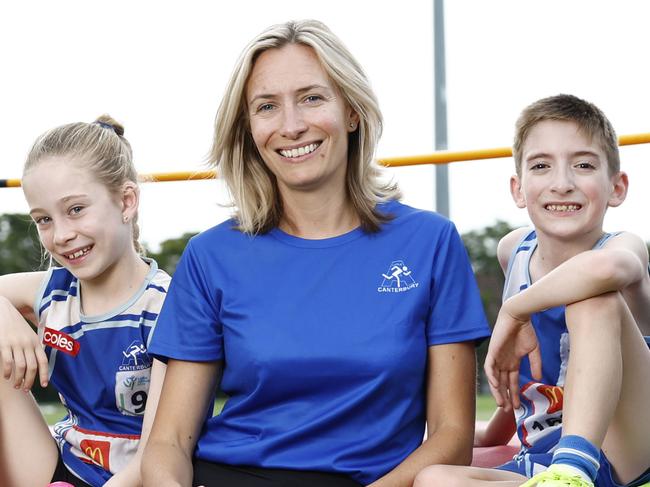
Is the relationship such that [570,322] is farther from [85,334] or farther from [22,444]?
[22,444]

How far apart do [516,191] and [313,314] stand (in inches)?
24.1

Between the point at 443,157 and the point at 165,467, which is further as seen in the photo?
the point at 443,157

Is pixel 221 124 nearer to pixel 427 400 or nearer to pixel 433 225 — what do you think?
pixel 433 225

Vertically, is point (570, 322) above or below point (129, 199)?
below

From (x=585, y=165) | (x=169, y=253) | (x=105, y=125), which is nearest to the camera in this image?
(x=585, y=165)

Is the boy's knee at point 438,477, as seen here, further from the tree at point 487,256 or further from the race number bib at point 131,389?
the tree at point 487,256

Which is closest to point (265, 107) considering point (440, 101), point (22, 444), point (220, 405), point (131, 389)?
point (131, 389)

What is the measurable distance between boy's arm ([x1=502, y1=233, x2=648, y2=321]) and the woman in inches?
3.8

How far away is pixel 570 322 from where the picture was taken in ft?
5.57

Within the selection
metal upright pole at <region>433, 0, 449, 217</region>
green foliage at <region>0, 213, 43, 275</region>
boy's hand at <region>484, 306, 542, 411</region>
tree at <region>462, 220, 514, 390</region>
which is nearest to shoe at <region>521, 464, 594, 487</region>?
boy's hand at <region>484, 306, 542, 411</region>

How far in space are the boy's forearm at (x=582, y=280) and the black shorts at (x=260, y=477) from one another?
43cm

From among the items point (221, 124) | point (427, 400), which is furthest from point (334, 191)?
point (427, 400)

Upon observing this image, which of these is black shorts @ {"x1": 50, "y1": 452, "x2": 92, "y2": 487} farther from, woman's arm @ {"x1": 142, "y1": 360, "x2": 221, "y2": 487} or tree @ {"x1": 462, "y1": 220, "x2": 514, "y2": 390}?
tree @ {"x1": 462, "y1": 220, "x2": 514, "y2": 390}

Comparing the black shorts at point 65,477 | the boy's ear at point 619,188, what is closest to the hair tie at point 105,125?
the black shorts at point 65,477
